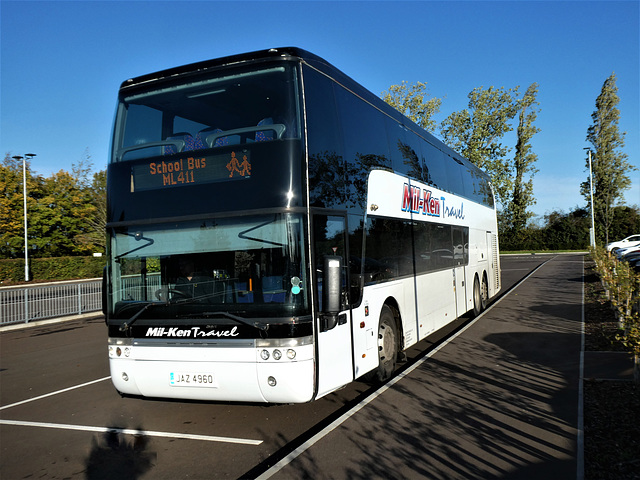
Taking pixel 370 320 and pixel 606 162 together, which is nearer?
pixel 370 320

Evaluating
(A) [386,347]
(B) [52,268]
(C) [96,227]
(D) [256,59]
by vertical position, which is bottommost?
(A) [386,347]

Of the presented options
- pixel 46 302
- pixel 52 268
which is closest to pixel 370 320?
pixel 46 302

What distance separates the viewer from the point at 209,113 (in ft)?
19.7

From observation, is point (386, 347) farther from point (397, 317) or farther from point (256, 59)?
point (256, 59)

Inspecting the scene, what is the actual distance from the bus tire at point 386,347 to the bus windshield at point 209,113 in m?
3.31

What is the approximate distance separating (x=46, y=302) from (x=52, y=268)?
24.9 metres

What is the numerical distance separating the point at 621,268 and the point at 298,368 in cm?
820

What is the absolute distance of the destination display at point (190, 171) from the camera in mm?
5320

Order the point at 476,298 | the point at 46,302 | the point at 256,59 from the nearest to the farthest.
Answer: the point at 256,59
the point at 476,298
the point at 46,302

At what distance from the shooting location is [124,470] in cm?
483

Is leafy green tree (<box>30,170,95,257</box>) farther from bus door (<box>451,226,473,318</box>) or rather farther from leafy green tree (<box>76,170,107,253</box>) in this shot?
bus door (<box>451,226,473,318</box>)

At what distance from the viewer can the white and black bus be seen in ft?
16.8

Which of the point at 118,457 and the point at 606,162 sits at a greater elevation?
the point at 606,162

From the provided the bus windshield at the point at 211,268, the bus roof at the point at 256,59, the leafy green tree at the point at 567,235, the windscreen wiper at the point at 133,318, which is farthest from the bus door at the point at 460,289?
the leafy green tree at the point at 567,235
